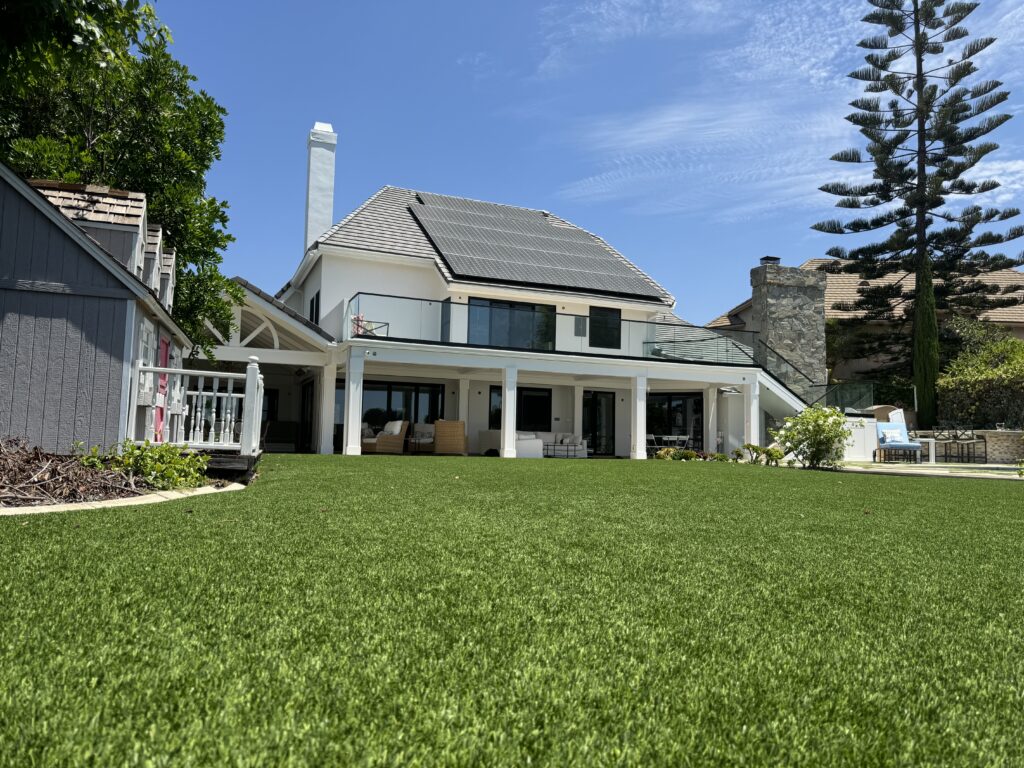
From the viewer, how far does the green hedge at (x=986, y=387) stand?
21.9 metres

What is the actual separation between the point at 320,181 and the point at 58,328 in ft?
48.5

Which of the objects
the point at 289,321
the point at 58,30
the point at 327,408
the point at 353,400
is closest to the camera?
the point at 58,30

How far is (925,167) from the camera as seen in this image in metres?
26.6

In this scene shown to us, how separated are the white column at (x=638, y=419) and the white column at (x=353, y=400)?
23.3 ft

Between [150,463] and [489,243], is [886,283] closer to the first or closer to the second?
[489,243]

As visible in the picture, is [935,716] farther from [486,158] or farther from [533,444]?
[486,158]

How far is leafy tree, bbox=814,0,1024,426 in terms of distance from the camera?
25.7 m

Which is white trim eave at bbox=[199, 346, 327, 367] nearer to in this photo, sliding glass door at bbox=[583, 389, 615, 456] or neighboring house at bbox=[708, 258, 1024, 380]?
sliding glass door at bbox=[583, 389, 615, 456]

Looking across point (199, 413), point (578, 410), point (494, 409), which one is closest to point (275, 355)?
point (494, 409)

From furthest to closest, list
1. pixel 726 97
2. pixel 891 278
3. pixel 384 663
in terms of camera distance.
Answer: pixel 891 278 → pixel 726 97 → pixel 384 663

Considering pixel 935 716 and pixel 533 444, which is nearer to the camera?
pixel 935 716

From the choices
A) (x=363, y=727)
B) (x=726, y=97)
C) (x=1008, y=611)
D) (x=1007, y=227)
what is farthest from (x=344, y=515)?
(x=1007, y=227)

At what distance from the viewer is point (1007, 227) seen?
2641 cm

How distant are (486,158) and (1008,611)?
1753cm
